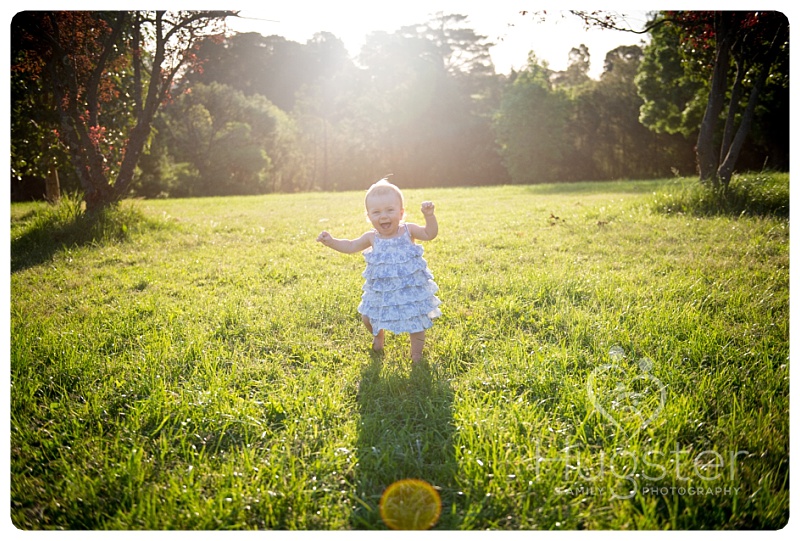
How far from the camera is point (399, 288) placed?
317cm

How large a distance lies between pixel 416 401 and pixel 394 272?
89 cm

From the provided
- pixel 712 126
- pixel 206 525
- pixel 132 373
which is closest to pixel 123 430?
pixel 132 373

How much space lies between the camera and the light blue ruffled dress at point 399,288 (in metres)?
3.13

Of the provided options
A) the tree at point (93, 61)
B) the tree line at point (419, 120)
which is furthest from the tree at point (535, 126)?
the tree at point (93, 61)

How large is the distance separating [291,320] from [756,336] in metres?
3.28

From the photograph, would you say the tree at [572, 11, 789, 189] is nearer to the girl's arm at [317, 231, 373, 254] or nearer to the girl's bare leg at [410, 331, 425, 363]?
the girl's arm at [317, 231, 373, 254]

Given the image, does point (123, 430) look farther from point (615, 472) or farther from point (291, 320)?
point (615, 472)

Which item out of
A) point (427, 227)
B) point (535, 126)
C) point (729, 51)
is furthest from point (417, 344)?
point (535, 126)

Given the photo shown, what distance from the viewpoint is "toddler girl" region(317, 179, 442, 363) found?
309 centimetres

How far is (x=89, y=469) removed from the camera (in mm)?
2109

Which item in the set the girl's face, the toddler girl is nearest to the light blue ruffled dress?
the toddler girl

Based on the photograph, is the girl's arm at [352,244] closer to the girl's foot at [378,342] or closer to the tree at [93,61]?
the girl's foot at [378,342]

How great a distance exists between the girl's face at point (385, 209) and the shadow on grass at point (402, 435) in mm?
906

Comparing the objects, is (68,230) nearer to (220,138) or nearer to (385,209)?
(385,209)
